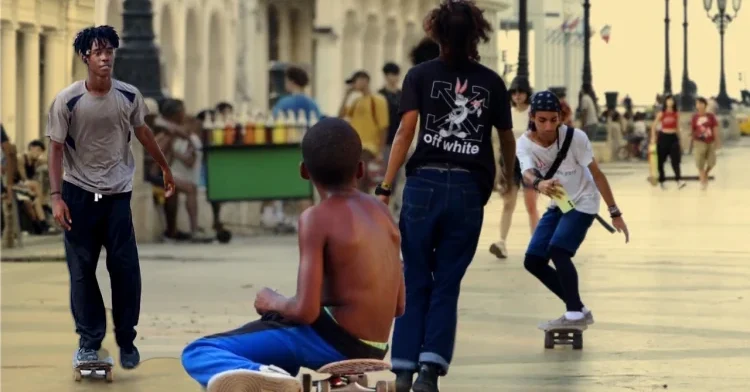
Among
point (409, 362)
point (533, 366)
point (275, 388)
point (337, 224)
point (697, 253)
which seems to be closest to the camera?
point (275, 388)

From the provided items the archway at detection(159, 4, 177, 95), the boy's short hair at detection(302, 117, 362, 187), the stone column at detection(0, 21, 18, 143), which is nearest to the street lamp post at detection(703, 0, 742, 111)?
the archway at detection(159, 4, 177, 95)

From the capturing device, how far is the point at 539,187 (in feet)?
37.4

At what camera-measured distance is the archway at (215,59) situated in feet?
182

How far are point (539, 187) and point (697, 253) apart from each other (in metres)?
8.07

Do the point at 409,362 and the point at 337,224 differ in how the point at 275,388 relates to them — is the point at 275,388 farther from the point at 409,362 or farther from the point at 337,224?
the point at 409,362

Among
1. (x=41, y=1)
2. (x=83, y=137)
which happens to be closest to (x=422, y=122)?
(x=83, y=137)

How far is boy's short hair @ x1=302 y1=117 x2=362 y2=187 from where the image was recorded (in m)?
6.84

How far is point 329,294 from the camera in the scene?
6.72 meters

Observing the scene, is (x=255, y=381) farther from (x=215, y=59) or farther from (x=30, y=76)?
(x=215, y=59)

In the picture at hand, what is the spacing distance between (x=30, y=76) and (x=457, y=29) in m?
34.9

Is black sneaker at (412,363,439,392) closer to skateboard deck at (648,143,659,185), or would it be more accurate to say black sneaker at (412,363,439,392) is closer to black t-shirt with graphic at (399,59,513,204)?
black t-shirt with graphic at (399,59,513,204)

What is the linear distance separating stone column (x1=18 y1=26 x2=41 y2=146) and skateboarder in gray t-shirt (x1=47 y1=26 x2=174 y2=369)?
33.2 meters

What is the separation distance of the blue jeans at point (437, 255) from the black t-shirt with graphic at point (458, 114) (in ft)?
0.23

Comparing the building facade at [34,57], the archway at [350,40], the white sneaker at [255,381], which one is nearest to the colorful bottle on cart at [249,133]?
the white sneaker at [255,381]
